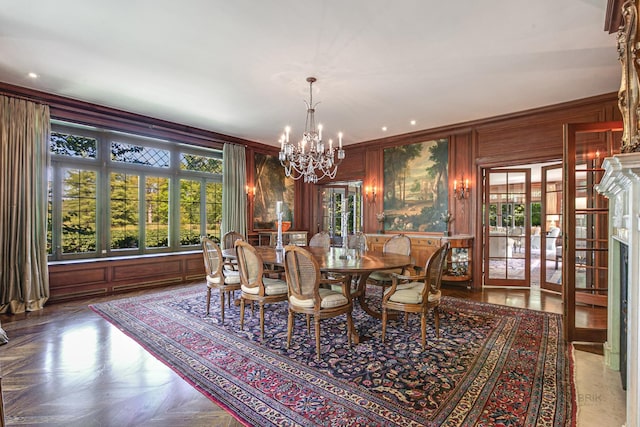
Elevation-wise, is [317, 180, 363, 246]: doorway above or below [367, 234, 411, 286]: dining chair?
above

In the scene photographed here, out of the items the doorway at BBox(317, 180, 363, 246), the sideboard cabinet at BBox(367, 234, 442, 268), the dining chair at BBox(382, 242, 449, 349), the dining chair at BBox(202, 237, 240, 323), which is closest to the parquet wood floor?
the dining chair at BBox(202, 237, 240, 323)

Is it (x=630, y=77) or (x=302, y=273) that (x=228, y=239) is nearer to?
(x=302, y=273)

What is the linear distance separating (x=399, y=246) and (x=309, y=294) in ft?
6.66

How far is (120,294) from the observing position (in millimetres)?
5145

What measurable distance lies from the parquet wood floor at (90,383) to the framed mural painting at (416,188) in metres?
5.18

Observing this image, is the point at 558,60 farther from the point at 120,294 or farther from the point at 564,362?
the point at 120,294

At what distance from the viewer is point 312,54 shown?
10.9ft

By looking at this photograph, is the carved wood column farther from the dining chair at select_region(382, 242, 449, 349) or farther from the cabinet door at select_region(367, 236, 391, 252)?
the cabinet door at select_region(367, 236, 391, 252)

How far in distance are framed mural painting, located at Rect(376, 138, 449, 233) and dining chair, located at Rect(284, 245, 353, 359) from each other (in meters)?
3.88

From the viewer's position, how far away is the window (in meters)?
4.96

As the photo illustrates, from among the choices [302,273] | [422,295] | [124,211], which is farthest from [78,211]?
[422,295]

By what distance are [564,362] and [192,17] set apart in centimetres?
433

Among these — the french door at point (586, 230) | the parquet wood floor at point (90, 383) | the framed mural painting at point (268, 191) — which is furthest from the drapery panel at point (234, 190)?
the french door at point (586, 230)

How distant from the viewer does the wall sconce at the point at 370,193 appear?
7.18 meters
